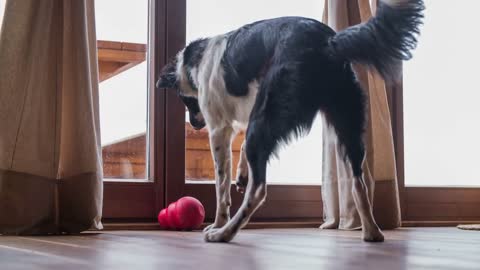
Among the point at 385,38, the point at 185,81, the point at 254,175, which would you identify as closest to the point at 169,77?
the point at 185,81

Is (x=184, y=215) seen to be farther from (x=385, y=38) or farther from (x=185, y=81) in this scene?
(x=385, y=38)

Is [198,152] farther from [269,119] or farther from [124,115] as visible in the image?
[269,119]

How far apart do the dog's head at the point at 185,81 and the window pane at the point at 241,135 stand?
0.35 metres

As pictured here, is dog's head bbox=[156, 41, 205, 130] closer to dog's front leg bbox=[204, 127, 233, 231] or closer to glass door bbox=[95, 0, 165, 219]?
dog's front leg bbox=[204, 127, 233, 231]

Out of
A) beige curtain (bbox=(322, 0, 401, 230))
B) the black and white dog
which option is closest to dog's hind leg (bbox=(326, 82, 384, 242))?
the black and white dog

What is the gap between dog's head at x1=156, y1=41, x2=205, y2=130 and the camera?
2760mm

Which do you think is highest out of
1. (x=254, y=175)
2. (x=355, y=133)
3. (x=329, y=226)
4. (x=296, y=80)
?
(x=296, y=80)

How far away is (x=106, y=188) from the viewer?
306cm

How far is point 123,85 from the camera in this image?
3219mm

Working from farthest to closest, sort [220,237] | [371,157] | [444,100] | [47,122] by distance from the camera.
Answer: [444,100] → [371,157] → [47,122] → [220,237]

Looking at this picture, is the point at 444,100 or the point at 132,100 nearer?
the point at 132,100

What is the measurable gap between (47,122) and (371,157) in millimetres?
1482

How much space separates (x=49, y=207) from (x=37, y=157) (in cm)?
20

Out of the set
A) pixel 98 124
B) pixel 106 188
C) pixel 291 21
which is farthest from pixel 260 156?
pixel 106 188
